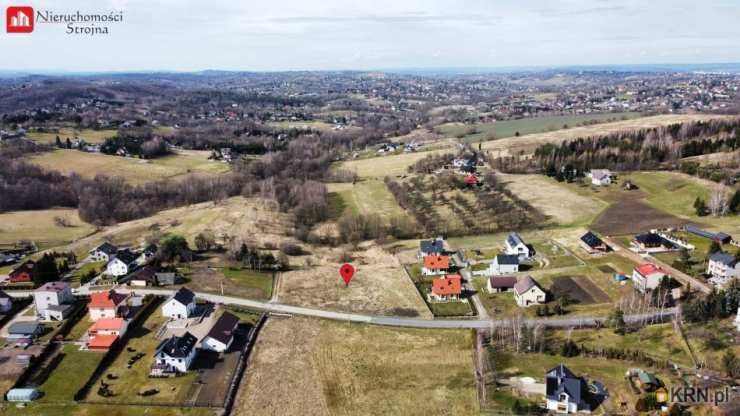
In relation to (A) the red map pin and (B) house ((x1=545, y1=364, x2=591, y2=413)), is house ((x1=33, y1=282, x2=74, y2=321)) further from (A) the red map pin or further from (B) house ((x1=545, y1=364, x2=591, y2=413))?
(B) house ((x1=545, y1=364, x2=591, y2=413))

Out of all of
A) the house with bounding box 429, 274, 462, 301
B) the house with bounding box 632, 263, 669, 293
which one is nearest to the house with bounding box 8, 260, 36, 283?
the house with bounding box 429, 274, 462, 301

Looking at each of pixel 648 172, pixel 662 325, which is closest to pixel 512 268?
pixel 662 325

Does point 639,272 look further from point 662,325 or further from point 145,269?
point 145,269

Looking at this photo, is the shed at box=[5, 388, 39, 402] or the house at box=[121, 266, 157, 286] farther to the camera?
the house at box=[121, 266, 157, 286]

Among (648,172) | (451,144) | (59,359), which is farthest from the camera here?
(451,144)

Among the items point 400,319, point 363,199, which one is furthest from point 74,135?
point 400,319

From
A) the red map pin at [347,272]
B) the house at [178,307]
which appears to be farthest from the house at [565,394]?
the house at [178,307]
